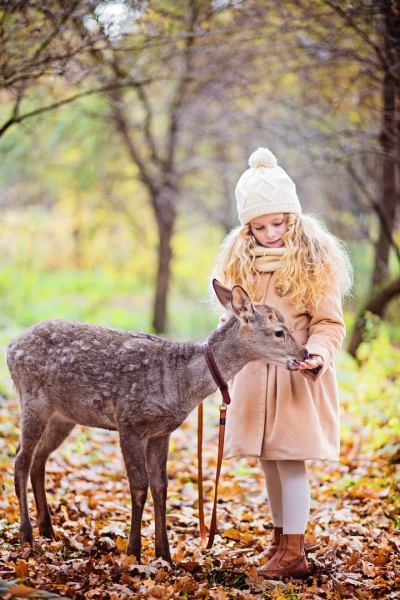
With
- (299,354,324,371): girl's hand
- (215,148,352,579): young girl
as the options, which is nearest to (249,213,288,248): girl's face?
(215,148,352,579): young girl

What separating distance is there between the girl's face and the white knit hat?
65mm

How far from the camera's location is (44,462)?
15.5 ft

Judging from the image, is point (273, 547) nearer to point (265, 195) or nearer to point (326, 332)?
point (326, 332)

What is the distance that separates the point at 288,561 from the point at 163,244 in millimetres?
11619

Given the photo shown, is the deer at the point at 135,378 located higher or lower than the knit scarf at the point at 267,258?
lower

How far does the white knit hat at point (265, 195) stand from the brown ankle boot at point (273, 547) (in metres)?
2.16

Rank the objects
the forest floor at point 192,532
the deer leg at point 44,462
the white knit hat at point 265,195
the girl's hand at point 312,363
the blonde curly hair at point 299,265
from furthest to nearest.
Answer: the deer leg at point 44,462 → the white knit hat at point 265,195 → the blonde curly hair at point 299,265 → the girl's hand at point 312,363 → the forest floor at point 192,532

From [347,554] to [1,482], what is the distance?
2.98 metres

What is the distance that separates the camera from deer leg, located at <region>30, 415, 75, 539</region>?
4.60 m

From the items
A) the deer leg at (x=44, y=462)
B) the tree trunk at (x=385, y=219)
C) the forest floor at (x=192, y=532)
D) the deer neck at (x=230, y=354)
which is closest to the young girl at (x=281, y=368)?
the deer neck at (x=230, y=354)

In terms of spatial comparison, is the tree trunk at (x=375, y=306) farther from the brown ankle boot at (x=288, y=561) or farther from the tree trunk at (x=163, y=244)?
the brown ankle boot at (x=288, y=561)

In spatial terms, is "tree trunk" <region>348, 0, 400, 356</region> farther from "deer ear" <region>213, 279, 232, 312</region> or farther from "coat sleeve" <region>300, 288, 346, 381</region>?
"deer ear" <region>213, 279, 232, 312</region>

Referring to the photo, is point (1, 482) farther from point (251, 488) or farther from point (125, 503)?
point (251, 488)

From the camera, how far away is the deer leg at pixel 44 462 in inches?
181
